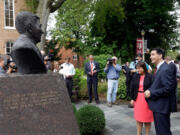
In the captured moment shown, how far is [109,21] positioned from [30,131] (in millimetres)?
16466

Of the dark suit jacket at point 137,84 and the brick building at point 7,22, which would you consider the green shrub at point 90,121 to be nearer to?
the dark suit jacket at point 137,84

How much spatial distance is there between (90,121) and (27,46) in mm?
2331

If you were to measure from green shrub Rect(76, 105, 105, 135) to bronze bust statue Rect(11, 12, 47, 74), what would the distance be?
1677 millimetres

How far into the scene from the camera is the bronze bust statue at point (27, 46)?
3065 millimetres

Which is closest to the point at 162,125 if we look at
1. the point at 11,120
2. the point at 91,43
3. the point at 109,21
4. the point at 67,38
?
the point at 11,120

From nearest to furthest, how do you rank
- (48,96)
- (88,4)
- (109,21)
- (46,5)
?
(48,96) → (46,5) → (88,4) → (109,21)

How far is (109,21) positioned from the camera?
1823 cm

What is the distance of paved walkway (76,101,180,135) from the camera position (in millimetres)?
4859

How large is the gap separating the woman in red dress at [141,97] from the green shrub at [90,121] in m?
0.87

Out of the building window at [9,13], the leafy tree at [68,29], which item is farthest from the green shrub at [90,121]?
the leafy tree at [68,29]

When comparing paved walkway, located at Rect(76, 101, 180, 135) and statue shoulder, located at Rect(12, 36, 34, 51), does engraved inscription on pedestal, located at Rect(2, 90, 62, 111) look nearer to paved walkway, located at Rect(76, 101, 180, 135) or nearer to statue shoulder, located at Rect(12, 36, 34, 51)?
statue shoulder, located at Rect(12, 36, 34, 51)

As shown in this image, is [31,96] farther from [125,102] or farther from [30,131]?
[125,102]

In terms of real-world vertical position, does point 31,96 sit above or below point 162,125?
above

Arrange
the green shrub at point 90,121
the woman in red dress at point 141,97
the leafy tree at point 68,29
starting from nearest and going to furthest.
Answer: the woman in red dress at point 141,97, the green shrub at point 90,121, the leafy tree at point 68,29
